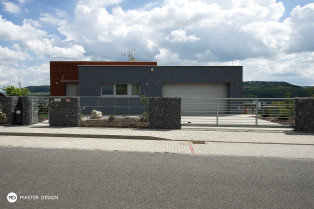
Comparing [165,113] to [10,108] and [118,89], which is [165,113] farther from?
[118,89]

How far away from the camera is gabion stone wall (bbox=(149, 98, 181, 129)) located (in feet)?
43.1

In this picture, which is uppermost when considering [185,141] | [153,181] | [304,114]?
[304,114]

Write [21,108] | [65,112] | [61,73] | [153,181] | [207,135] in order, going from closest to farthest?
[153,181] < [207,135] < [65,112] < [21,108] < [61,73]

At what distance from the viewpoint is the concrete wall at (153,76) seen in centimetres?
2133

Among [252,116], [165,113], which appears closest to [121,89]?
[165,113]

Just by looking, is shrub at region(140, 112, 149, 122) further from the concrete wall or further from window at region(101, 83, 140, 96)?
window at region(101, 83, 140, 96)

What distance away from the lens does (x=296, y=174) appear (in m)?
6.04

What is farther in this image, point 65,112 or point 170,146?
point 65,112

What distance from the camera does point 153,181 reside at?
536 centimetres

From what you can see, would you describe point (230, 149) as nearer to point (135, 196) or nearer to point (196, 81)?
point (135, 196)

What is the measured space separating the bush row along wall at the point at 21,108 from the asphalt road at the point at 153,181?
6984 millimetres

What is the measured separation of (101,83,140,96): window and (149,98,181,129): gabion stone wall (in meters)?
8.85

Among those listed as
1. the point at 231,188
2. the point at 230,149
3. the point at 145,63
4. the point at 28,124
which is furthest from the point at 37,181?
the point at 145,63

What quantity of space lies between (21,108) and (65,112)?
2.69m
